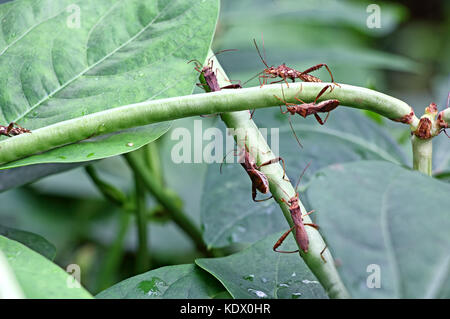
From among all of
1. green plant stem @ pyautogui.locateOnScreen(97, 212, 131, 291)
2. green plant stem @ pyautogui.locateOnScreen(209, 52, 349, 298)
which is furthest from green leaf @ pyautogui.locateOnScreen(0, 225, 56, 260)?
green plant stem @ pyautogui.locateOnScreen(97, 212, 131, 291)

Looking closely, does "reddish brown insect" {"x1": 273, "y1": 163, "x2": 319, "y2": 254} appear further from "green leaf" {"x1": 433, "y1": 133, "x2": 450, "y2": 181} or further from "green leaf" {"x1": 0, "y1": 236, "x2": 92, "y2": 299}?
"green leaf" {"x1": 433, "y1": 133, "x2": 450, "y2": 181}

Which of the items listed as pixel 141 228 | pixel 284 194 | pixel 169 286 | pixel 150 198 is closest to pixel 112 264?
pixel 141 228

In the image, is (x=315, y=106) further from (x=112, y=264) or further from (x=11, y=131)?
(x=112, y=264)

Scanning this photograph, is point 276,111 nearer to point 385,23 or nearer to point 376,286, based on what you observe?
point 376,286

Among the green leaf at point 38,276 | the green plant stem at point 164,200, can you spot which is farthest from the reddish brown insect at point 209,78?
the green plant stem at point 164,200

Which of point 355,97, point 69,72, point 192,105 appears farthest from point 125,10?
point 355,97

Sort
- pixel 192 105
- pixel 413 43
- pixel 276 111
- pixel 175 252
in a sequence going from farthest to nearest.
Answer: pixel 413 43, pixel 175 252, pixel 276 111, pixel 192 105
